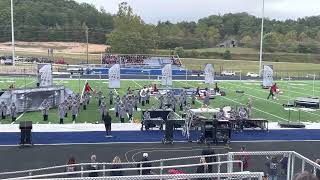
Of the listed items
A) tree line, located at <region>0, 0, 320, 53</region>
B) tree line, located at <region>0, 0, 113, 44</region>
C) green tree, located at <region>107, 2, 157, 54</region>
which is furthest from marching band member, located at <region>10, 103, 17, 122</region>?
tree line, located at <region>0, 0, 113, 44</region>

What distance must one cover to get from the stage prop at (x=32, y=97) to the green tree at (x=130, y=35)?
6341cm

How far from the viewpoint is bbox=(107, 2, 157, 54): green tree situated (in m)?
94.2

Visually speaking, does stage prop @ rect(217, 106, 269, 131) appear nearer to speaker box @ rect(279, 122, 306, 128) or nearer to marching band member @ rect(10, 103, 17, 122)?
speaker box @ rect(279, 122, 306, 128)

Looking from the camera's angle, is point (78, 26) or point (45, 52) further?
point (78, 26)

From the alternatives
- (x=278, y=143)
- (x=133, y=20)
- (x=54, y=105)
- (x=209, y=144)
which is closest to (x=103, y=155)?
(x=209, y=144)

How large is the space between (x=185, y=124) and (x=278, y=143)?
4.40 metres

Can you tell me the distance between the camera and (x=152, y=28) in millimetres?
108688

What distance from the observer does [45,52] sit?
107750 mm

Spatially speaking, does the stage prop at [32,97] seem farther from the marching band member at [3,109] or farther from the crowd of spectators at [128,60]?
the crowd of spectators at [128,60]

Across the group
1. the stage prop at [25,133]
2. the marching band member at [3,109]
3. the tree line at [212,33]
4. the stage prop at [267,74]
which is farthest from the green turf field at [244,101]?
the tree line at [212,33]

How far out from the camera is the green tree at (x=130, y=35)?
94.2 meters

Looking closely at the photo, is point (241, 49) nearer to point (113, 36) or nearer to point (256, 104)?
point (113, 36)

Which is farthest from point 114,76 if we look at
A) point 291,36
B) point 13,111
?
point 291,36

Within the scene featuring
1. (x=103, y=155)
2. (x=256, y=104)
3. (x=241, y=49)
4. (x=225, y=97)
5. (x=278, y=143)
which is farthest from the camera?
(x=241, y=49)
